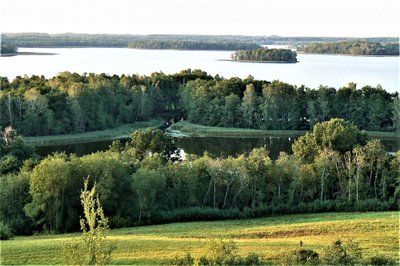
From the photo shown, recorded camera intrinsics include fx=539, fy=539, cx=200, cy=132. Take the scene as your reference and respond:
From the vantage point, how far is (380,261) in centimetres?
1407

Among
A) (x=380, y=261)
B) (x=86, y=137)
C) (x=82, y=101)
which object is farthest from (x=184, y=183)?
(x=82, y=101)

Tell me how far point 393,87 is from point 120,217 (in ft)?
198

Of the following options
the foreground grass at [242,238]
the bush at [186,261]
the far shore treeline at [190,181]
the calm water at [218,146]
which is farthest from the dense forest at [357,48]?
the bush at [186,261]

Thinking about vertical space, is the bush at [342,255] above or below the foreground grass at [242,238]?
above

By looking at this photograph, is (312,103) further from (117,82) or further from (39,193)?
(39,193)

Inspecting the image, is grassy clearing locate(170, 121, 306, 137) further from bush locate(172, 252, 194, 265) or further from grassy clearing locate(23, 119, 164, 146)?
bush locate(172, 252, 194, 265)

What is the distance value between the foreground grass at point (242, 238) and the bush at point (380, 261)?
0.40 meters

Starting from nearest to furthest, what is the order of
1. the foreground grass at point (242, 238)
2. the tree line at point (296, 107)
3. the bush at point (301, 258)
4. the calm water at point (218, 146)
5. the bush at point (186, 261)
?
the bush at point (186, 261) → the bush at point (301, 258) → the foreground grass at point (242, 238) → the calm water at point (218, 146) → the tree line at point (296, 107)

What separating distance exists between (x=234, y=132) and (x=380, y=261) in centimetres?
4096

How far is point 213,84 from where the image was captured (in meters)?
61.7

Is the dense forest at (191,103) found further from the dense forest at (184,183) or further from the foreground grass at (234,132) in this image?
the dense forest at (184,183)

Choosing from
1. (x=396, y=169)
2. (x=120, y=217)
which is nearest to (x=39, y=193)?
(x=120, y=217)

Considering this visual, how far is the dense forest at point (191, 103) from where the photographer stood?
50.4m

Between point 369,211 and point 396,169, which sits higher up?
point 396,169
